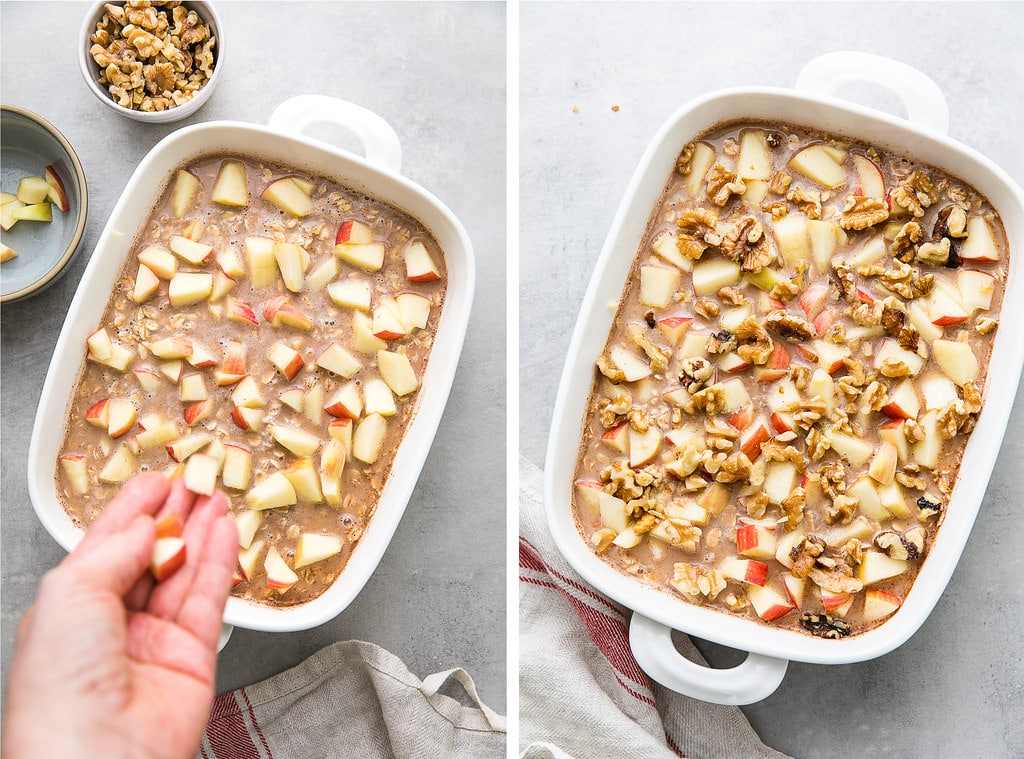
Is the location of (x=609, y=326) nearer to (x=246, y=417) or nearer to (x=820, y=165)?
(x=820, y=165)

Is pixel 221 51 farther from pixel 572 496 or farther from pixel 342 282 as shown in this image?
pixel 572 496

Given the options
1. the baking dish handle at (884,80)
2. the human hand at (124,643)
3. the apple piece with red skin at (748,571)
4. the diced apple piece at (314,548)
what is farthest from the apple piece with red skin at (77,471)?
the baking dish handle at (884,80)

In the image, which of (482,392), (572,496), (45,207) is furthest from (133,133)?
(572,496)

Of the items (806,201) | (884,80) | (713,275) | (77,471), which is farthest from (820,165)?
(77,471)

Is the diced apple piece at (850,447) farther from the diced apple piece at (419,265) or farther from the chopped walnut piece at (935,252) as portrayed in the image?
the diced apple piece at (419,265)

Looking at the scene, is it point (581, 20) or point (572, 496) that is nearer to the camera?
point (572, 496)

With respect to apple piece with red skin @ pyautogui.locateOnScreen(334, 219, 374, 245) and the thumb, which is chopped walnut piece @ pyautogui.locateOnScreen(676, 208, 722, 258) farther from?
the thumb
